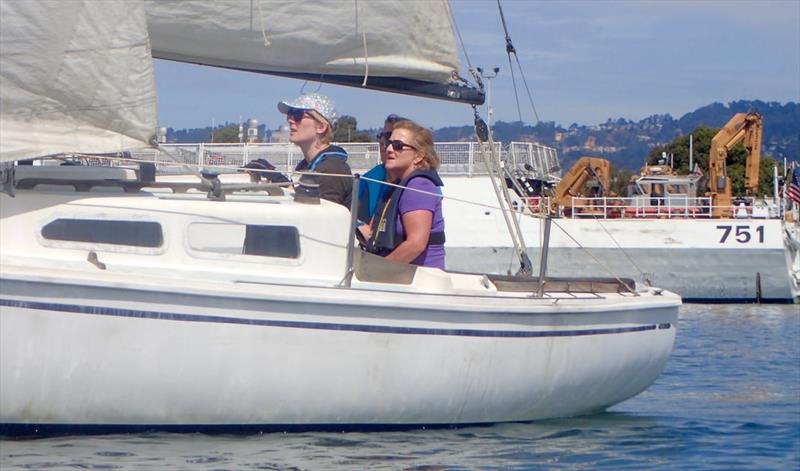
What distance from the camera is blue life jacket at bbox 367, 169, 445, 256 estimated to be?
6910mm

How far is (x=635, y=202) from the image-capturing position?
104 ft

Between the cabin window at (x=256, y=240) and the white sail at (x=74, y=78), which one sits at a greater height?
the white sail at (x=74, y=78)

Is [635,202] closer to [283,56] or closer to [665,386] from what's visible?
[665,386]

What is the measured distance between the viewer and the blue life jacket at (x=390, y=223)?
691 cm

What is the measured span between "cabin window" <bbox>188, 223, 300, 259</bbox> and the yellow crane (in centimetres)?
2561

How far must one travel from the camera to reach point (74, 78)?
5965 millimetres

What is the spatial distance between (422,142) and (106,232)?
80.2 inches

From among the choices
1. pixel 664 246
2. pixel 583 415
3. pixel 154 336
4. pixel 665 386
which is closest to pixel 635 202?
pixel 664 246

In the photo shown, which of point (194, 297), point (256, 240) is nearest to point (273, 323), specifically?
point (194, 297)

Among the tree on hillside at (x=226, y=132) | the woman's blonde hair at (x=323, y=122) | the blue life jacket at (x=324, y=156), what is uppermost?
the tree on hillside at (x=226, y=132)

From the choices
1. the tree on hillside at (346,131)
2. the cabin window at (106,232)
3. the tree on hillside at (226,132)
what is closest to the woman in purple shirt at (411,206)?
the cabin window at (106,232)

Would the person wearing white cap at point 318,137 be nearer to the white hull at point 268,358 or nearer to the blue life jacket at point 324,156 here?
the blue life jacket at point 324,156

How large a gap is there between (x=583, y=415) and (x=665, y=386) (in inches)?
93.3

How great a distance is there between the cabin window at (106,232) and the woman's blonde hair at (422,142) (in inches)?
68.8
